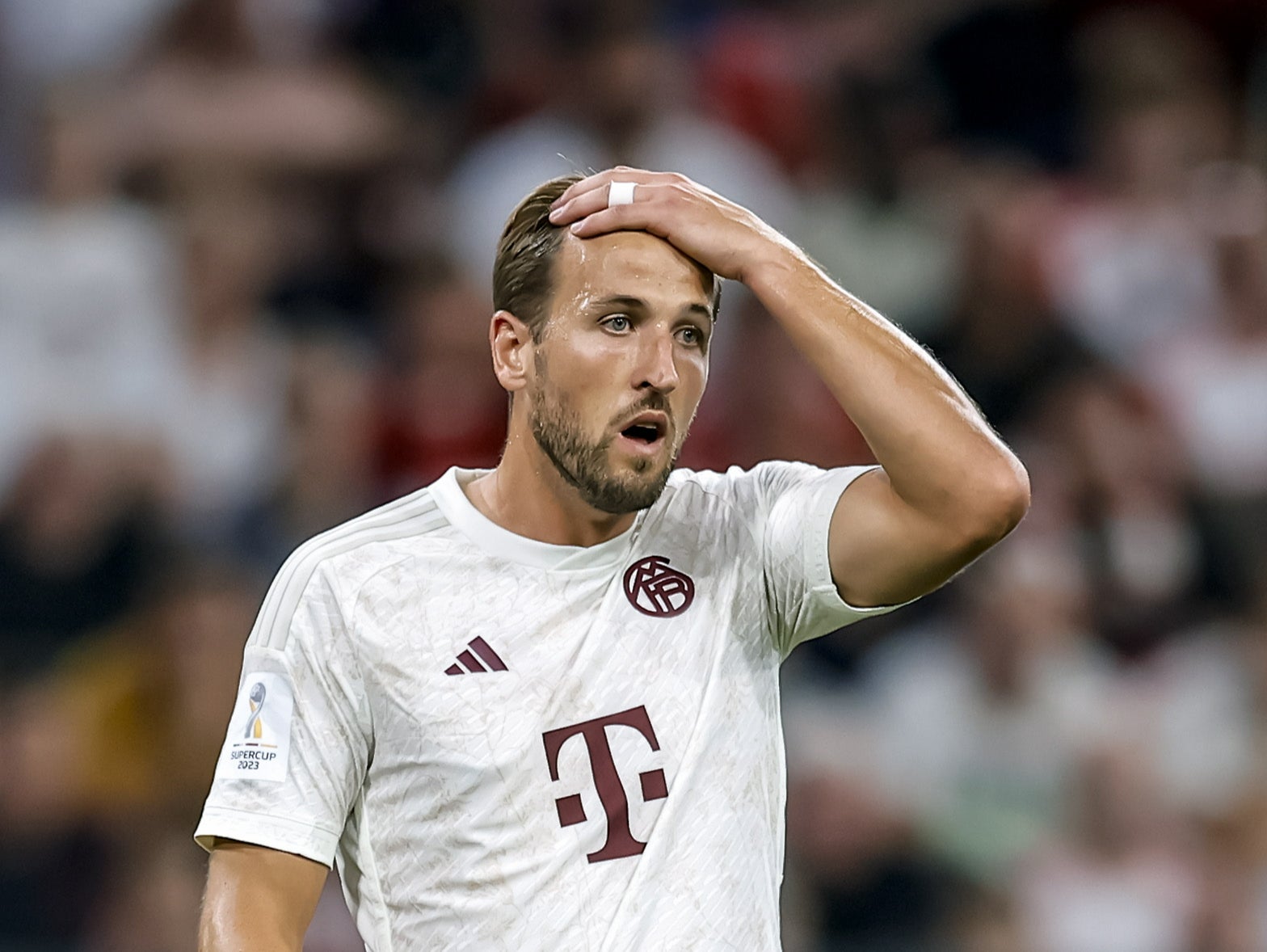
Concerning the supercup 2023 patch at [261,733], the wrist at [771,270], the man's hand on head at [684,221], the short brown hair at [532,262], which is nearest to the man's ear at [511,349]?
the short brown hair at [532,262]

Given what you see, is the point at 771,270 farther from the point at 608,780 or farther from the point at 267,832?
the point at 267,832

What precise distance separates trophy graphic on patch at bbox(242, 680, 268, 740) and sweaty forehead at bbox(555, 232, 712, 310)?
0.91 meters

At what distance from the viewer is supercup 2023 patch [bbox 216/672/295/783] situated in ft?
11.4

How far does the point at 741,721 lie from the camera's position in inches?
144

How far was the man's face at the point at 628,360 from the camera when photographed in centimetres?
359

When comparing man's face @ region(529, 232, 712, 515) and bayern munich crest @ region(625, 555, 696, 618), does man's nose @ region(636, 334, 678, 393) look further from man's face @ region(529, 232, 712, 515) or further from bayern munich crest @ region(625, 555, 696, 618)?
bayern munich crest @ region(625, 555, 696, 618)

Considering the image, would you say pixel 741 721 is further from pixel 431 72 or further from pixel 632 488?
pixel 431 72

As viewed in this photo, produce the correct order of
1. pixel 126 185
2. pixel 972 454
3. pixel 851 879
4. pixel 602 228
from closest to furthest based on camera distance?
1. pixel 972 454
2. pixel 602 228
3. pixel 851 879
4. pixel 126 185

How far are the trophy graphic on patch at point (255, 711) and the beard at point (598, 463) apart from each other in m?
0.69

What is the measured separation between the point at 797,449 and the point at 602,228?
438cm

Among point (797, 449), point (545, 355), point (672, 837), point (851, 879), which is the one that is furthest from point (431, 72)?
point (672, 837)

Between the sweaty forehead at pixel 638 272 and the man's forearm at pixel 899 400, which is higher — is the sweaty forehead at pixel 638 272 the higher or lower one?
the higher one

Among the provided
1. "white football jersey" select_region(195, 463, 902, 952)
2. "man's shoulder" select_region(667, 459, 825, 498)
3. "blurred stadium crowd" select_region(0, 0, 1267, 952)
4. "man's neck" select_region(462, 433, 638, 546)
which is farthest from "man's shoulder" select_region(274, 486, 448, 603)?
"blurred stadium crowd" select_region(0, 0, 1267, 952)

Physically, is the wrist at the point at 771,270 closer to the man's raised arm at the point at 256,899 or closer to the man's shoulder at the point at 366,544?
the man's shoulder at the point at 366,544
